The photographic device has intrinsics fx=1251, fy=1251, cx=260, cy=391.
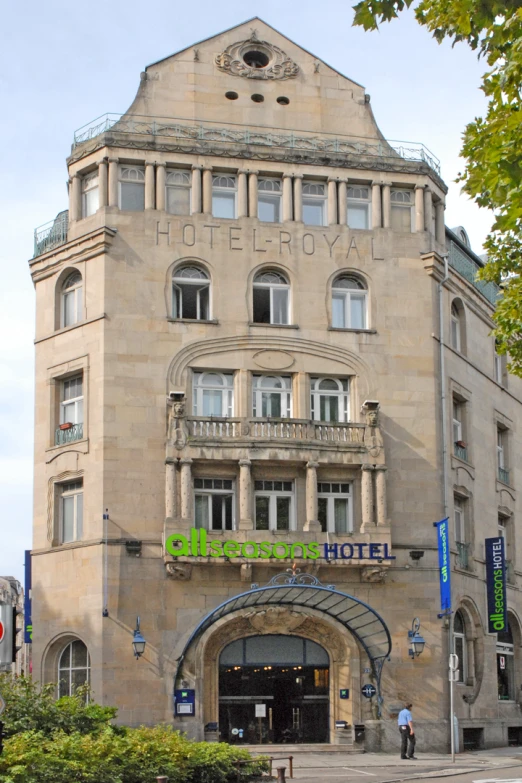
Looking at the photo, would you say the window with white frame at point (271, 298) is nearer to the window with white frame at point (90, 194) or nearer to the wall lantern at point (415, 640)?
the window with white frame at point (90, 194)

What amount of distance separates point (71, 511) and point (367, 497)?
33.6 ft

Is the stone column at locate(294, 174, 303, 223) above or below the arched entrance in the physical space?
above

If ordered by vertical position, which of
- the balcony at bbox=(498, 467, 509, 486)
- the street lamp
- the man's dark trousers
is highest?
the balcony at bbox=(498, 467, 509, 486)

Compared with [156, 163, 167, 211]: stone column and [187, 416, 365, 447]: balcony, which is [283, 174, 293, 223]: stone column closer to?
[156, 163, 167, 211]: stone column

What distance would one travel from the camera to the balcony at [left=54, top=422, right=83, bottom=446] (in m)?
43.3

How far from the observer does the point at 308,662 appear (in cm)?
4209

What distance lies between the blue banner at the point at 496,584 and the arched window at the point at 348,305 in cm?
984

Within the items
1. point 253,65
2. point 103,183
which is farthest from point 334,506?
point 253,65

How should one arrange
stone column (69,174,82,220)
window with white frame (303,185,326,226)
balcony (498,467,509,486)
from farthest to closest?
balcony (498,467,509,486) < window with white frame (303,185,326,226) < stone column (69,174,82,220)

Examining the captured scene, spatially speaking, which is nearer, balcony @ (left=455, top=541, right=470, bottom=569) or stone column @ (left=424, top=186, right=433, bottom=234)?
balcony @ (left=455, top=541, right=470, bottom=569)

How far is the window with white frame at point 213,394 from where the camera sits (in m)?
43.1

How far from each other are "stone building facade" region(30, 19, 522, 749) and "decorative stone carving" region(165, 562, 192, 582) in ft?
0.21

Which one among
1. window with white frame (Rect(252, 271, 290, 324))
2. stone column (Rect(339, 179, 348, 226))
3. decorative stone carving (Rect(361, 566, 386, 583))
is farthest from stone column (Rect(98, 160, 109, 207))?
decorative stone carving (Rect(361, 566, 386, 583))

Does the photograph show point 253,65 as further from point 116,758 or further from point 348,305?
point 116,758
